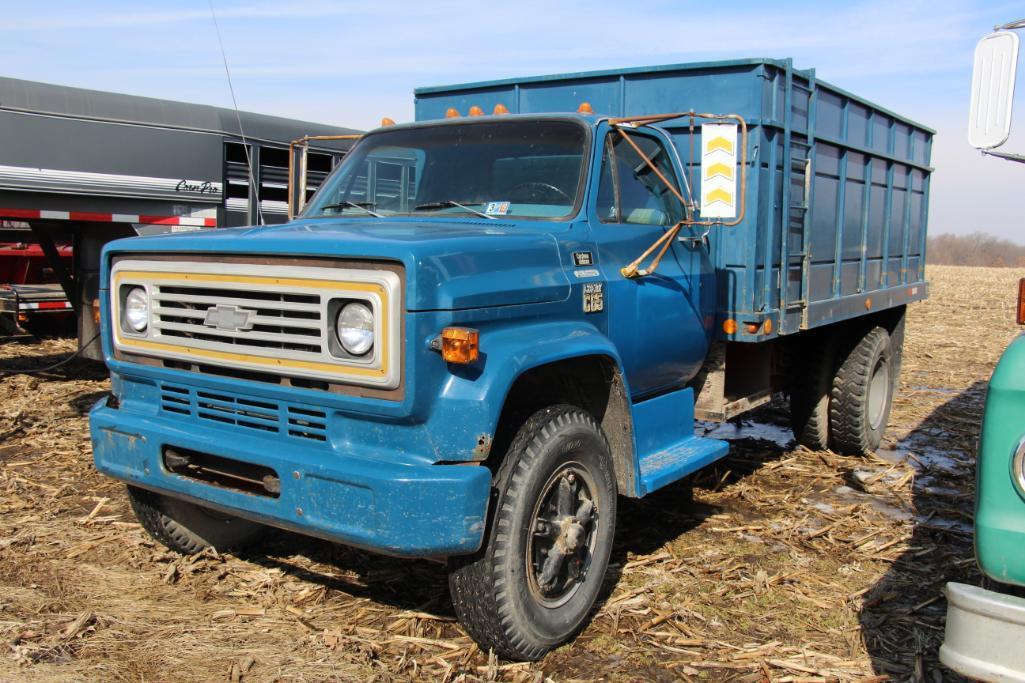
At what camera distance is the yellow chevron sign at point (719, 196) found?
13.4 feet

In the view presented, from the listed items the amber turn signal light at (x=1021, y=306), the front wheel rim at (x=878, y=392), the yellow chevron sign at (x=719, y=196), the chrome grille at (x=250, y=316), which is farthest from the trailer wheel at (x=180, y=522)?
the front wheel rim at (x=878, y=392)

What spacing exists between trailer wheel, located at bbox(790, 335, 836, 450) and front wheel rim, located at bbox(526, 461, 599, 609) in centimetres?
360

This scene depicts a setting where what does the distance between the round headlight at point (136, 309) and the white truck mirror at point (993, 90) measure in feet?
10.2

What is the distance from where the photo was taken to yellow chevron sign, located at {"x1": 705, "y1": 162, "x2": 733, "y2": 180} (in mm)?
4020

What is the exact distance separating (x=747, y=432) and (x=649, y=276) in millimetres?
3929

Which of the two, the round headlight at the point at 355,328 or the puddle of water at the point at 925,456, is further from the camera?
the puddle of water at the point at 925,456

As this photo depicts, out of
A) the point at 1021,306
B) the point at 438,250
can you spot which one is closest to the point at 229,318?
the point at 438,250

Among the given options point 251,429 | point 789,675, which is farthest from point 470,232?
point 789,675

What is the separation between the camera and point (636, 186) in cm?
462

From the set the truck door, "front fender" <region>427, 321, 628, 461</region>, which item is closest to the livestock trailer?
the truck door

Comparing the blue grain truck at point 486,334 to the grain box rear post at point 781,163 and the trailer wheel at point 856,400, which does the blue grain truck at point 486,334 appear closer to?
the grain box rear post at point 781,163

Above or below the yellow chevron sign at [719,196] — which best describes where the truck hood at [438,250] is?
below

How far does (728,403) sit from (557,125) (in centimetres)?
201

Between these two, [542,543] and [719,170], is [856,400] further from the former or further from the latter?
[542,543]
